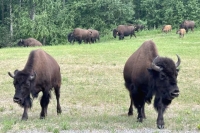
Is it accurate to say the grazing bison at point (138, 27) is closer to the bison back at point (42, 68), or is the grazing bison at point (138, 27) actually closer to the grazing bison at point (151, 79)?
the bison back at point (42, 68)

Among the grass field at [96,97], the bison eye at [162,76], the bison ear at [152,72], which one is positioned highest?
the bison ear at [152,72]

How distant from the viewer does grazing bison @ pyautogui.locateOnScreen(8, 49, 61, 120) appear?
988 cm

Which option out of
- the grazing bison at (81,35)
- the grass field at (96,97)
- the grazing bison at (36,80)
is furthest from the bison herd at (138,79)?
the grazing bison at (81,35)

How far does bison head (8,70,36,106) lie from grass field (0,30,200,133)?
589 millimetres

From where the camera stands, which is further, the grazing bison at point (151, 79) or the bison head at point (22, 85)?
the bison head at point (22, 85)

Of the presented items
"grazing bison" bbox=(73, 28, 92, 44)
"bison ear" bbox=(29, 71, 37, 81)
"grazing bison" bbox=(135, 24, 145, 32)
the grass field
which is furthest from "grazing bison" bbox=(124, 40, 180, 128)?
"grazing bison" bbox=(135, 24, 145, 32)

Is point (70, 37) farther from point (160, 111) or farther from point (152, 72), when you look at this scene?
point (160, 111)

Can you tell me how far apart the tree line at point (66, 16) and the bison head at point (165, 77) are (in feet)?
103

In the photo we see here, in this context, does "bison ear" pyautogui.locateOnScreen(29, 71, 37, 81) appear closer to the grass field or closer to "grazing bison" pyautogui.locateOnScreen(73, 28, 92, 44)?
the grass field

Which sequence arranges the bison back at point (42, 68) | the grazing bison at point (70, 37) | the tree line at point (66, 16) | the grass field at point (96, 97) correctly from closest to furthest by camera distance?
the grass field at point (96, 97)
the bison back at point (42, 68)
the grazing bison at point (70, 37)
the tree line at point (66, 16)

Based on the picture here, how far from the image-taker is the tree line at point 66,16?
40.4 meters

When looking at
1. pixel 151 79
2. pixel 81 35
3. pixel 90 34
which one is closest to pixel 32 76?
pixel 151 79

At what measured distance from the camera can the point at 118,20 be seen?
4591 centimetres

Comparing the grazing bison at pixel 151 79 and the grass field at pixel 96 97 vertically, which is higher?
the grazing bison at pixel 151 79
